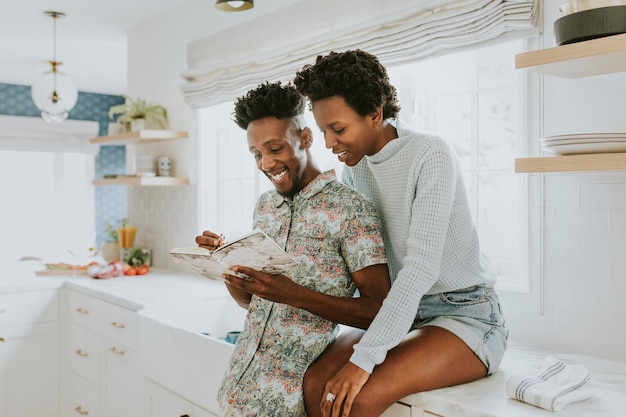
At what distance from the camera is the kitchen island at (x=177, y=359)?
1500 millimetres

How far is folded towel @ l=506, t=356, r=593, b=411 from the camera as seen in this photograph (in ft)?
4.66

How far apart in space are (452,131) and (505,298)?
70 cm

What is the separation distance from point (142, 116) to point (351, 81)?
2703mm

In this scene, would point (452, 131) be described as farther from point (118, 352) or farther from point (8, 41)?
point (8, 41)

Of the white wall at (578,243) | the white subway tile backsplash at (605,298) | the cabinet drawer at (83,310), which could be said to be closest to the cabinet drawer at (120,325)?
the cabinet drawer at (83,310)

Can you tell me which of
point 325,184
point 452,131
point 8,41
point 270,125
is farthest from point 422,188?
point 8,41

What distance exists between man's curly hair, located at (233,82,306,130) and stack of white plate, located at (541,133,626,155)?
0.70 m

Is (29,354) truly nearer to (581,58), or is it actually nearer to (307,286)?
(307,286)

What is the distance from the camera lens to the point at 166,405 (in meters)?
2.62

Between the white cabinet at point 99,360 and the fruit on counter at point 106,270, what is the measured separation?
17 centimetres

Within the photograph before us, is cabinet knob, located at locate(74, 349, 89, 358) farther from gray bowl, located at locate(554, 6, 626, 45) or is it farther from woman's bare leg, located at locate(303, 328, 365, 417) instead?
gray bowl, located at locate(554, 6, 626, 45)

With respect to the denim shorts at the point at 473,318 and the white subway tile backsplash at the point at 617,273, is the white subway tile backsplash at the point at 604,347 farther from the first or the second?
the denim shorts at the point at 473,318

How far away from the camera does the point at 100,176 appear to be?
7.87m

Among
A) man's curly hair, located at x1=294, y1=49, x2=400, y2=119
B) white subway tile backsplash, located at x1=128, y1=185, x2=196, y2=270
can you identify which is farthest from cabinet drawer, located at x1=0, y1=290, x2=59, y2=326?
man's curly hair, located at x1=294, y1=49, x2=400, y2=119
